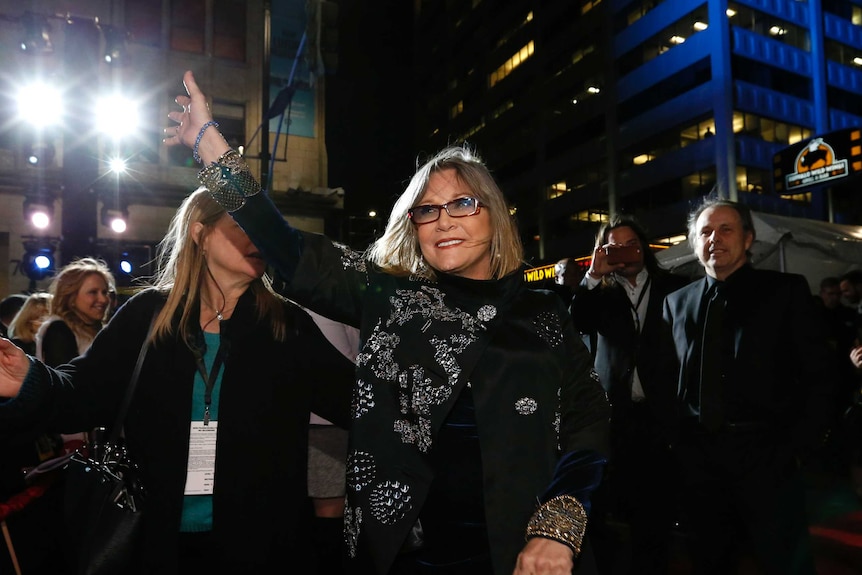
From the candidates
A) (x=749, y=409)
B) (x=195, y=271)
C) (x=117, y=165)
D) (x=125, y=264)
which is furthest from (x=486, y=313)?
(x=117, y=165)

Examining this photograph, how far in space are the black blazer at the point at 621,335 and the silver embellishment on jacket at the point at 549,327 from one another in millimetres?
2230

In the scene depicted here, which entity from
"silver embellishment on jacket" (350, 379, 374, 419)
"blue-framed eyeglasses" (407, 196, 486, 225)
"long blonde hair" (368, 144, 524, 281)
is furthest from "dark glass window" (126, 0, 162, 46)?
"silver embellishment on jacket" (350, 379, 374, 419)

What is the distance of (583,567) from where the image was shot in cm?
168

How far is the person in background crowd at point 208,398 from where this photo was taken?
Result: 77.0 inches

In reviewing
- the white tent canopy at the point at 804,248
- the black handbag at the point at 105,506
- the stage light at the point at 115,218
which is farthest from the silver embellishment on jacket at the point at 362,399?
the stage light at the point at 115,218

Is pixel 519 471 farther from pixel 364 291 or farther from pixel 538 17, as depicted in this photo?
pixel 538 17

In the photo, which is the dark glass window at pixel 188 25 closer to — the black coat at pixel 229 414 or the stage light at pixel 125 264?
the stage light at pixel 125 264

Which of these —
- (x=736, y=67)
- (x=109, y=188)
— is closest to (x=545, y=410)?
(x=109, y=188)

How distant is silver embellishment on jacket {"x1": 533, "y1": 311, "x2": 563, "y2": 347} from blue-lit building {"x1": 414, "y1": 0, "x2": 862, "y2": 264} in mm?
32622

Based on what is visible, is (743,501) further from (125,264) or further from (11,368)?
(125,264)

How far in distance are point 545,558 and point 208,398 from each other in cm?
128

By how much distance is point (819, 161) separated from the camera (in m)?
10.8

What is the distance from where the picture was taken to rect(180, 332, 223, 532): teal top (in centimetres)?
203

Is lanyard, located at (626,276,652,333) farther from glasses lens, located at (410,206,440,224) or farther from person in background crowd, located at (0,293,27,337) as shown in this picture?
person in background crowd, located at (0,293,27,337)
